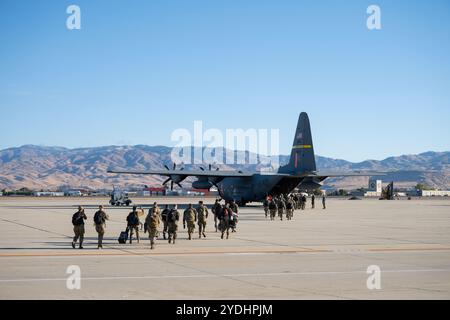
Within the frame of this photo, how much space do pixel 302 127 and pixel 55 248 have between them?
115 ft

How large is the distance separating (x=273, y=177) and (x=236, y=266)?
38.6 meters

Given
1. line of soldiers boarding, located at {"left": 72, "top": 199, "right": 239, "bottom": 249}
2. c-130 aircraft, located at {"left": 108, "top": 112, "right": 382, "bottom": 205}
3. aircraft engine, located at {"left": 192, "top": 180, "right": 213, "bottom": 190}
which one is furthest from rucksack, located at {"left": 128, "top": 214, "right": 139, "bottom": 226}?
aircraft engine, located at {"left": 192, "top": 180, "right": 213, "bottom": 190}

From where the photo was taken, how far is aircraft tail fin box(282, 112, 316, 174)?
54281mm

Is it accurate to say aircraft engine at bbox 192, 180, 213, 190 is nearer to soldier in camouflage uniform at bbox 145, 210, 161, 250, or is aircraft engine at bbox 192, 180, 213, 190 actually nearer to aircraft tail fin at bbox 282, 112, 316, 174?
aircraft tail fin at bbox 282, 112, 316, 174

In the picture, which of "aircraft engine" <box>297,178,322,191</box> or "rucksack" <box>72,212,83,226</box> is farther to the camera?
"aircraft engine" <box>297,178,322,191</box>

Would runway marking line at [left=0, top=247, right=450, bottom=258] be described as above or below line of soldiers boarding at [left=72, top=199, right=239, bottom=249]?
below

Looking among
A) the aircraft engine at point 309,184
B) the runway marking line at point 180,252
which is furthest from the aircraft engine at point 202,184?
the runway marking line at point 180,252

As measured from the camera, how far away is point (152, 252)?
22.4 m

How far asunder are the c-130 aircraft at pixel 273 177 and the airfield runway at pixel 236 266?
24237mm

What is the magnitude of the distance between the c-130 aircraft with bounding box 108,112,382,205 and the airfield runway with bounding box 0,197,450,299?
954 inches

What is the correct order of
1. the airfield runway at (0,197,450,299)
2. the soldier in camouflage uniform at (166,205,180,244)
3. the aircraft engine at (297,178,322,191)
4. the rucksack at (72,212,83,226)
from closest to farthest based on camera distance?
the airfield runway at (0,197,450,299) → the rucksack at (72,212,83,226) → the soldier in camouflage uniform at (166,205,180,244) → the aircraft engine at (297,178,322,191)

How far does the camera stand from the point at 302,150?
5484 centimetres

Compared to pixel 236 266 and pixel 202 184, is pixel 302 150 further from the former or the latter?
pixel 236 266
